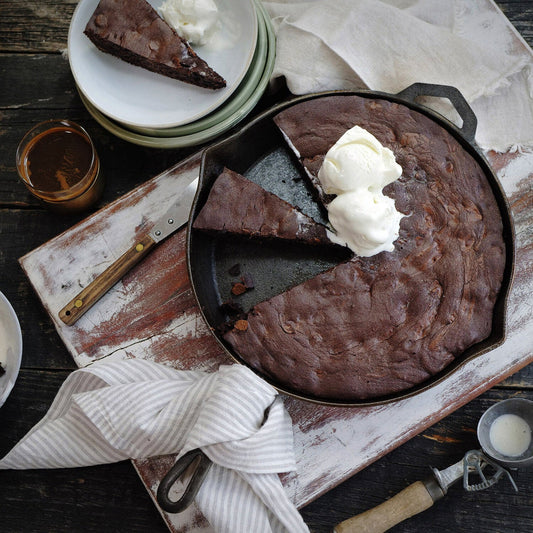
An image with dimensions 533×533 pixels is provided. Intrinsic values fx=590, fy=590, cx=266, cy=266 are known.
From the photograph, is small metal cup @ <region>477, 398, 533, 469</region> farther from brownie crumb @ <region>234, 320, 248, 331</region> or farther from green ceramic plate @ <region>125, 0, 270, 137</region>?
green ceramic plate @ <region>125, 0, 270, 137</region>

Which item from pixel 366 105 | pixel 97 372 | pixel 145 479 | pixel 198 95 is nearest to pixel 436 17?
pixel 366 105

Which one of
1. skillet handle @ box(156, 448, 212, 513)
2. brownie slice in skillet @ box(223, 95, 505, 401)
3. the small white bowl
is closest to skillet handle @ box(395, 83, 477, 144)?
brownie slice in skillet @ box(223, 95, 505, 401)

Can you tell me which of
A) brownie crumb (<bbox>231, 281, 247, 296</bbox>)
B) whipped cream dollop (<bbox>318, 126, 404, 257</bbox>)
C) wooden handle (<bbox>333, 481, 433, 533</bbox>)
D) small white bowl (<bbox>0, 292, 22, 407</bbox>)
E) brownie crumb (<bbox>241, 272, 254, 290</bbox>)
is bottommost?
wooden handle (<bbox>333, 481, 433, 533</bbox>)

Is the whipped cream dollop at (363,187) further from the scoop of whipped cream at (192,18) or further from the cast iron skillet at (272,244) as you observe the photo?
the scoop of whipped cream at (192,18)

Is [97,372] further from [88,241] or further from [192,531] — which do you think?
[192,531]

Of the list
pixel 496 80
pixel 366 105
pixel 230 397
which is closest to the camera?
pixel 230 397

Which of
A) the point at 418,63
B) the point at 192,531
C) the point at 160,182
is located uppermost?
the point at 418,63
